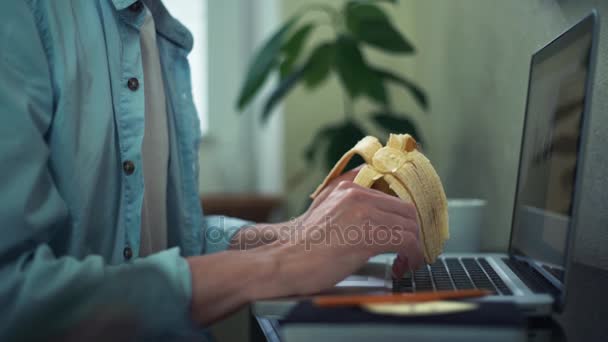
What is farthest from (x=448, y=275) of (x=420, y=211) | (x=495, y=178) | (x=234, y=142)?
(x=234, y=142)

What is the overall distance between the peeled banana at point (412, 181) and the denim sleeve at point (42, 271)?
258 millimetres

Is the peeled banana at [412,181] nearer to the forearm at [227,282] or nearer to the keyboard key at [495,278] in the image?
the keyboard key at [495,278]

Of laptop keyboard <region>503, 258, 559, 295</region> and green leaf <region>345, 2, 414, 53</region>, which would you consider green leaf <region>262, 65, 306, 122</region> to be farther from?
laptop keyboard <region>503, 258, 559, 295</region>

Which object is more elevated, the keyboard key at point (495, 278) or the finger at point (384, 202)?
the finger at point (384, 202)

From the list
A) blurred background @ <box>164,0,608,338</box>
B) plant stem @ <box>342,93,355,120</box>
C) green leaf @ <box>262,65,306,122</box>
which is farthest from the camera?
plant stem @ <box>342,93,355,120</box>

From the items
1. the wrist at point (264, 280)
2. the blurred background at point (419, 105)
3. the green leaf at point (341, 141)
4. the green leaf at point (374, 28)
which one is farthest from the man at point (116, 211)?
the green leaf at point (374, 28)

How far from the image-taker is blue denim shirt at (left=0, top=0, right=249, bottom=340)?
0.44 metres

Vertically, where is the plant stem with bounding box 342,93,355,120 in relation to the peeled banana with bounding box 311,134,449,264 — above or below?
above

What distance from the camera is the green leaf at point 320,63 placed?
1554 mm

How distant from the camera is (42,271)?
17.4 inches

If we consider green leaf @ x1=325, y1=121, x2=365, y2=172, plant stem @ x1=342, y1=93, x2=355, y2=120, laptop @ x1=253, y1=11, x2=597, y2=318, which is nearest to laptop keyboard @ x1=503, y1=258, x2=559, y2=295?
laptop @ x1=253, y1=11, x2=597, y2=318

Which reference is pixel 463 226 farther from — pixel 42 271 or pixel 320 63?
pixel 320 63

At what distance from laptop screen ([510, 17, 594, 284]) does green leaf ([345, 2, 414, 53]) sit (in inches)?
29.6

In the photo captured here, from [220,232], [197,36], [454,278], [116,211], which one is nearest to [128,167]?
[116,211]
